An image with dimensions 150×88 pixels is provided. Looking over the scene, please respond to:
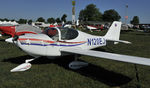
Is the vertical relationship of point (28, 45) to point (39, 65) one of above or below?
above

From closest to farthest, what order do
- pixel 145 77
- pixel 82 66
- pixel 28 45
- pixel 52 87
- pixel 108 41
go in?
pixel 52 87 → pixel 145 77 → pixel 28 45 → pixel 82 66 → pixel 108 41

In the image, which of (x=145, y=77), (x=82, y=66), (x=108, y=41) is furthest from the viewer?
(x=108, y=41)

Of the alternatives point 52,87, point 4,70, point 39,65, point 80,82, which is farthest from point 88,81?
point 4,70

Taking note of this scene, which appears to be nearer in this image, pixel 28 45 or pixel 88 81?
pixel 88 81

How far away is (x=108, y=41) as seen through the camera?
23.6 ft

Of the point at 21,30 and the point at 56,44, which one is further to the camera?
the point at 21,30

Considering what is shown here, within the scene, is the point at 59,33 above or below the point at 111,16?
below

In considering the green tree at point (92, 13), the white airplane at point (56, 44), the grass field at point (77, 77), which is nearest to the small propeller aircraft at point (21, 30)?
the white airplane at point (56, 44)

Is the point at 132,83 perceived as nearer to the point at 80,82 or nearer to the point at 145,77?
the point at 145,77

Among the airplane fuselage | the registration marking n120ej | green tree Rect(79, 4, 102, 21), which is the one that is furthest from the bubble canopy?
green tree Rect(79, 4, 102, 21)

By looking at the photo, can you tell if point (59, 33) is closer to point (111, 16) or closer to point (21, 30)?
point (21, 30)

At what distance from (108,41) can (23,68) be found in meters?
4.59

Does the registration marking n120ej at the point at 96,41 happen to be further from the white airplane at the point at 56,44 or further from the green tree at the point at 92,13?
the green tree at the point at 92,13

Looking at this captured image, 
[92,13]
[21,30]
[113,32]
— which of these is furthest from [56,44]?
[92,13]
